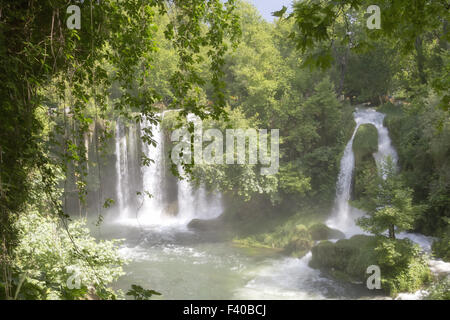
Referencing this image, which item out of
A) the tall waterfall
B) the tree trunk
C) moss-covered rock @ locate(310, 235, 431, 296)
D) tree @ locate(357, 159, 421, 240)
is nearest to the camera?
moss-covered rock @ locate(310, 235, 431, 296)

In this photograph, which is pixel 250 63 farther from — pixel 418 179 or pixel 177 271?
pixel 177 271

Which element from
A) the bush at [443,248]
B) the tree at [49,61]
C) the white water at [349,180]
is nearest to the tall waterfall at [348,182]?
the white water at [349,180]

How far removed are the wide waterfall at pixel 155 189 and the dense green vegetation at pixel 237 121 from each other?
1.41 m

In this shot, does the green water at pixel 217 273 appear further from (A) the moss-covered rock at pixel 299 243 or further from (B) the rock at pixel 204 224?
(B) the rock at pixel 204 224

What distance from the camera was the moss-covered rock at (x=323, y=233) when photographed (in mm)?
13836

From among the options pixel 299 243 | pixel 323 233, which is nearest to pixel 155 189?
pixel 299 243

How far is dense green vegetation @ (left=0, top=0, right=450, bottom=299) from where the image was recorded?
8.35ft

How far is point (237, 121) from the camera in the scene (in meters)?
15.7

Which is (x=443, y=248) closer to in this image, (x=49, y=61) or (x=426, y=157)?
(x=426, y=157)

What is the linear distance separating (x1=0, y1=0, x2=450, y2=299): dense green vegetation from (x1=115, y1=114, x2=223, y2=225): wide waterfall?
1.41 metres

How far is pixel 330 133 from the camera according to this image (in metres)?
17.7

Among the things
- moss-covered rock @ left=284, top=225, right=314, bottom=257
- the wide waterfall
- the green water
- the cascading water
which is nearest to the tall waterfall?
moss-covered rock @ left=284, top=225, right=314, bottom=257

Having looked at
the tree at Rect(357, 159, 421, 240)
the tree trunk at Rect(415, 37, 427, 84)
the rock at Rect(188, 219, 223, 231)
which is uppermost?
the tree trunk at Rect(415, 37, 427, 84)

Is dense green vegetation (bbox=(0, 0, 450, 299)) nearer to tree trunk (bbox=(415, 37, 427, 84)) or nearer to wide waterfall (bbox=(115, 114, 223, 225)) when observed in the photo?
tree trunk (bbox=(415, 37, 427, 84))
